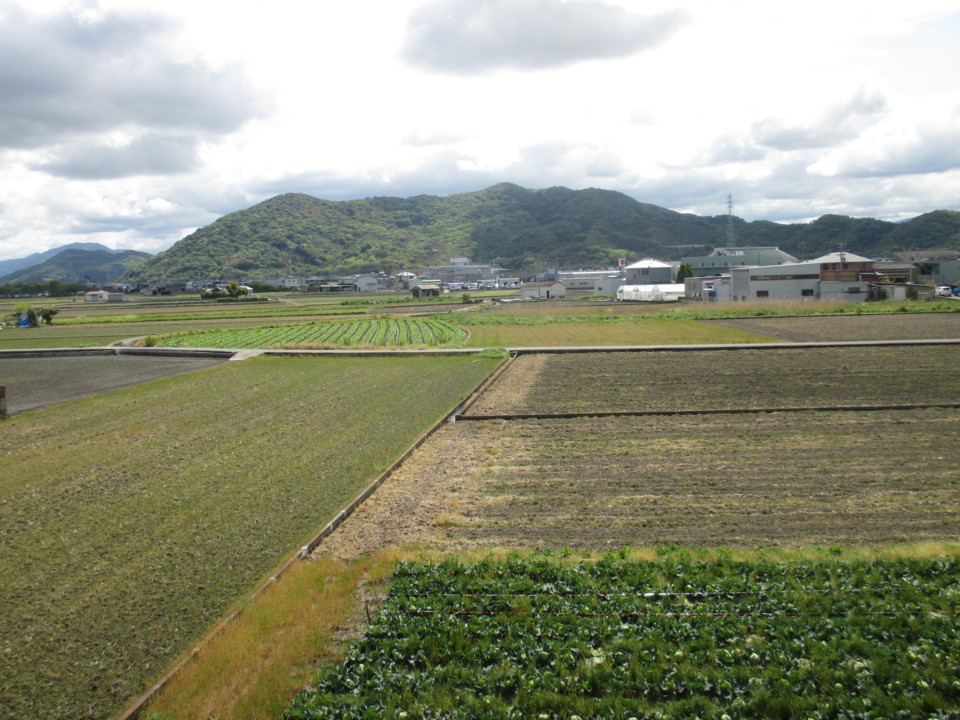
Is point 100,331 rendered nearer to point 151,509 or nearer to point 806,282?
point 151,509

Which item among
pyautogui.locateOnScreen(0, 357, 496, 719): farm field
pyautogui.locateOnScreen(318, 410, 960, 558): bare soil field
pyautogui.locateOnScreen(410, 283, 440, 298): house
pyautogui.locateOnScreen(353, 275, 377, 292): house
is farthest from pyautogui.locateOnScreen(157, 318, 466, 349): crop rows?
pyautogui.locateOnScreen(353, 275, 377, 292): house

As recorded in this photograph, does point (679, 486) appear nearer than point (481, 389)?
Yes

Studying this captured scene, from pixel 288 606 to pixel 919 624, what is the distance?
745 cm

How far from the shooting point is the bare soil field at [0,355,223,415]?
25.5m

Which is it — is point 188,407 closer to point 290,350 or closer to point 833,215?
point 290,350

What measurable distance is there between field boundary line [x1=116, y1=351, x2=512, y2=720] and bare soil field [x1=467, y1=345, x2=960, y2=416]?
6.57 m

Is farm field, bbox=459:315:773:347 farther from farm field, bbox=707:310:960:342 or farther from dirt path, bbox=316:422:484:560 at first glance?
dirt path, bbox=316:422:484:560

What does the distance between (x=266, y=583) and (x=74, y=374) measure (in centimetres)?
2757

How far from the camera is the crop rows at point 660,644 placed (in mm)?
6449

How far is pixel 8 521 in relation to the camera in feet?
39.4

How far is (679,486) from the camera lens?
12.9 m

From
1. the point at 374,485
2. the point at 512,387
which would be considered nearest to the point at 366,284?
the point at 512,387

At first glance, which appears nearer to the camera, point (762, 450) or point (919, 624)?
point (919, 624)

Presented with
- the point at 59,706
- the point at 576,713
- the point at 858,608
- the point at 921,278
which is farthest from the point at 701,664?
the point at 921,278
